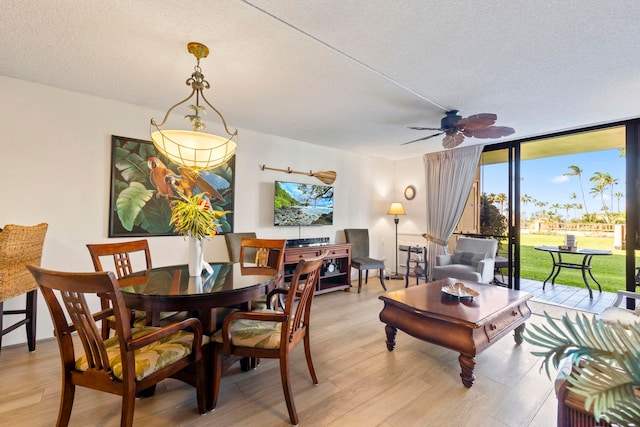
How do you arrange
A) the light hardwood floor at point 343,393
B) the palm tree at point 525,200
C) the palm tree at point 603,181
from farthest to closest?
the palm tree at point 525,200 < the palm tree at point 603,181 < the light hardwood floor at point 343,393

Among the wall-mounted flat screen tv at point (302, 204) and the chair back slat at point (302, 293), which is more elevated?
the wall-mounted flat screen tv at point (302, 204)

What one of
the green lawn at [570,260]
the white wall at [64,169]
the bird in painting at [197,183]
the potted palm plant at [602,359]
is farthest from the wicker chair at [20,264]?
the green lawn at [570,260]

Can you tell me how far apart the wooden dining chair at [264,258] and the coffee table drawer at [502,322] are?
1.69m

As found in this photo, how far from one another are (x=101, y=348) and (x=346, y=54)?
2331mm

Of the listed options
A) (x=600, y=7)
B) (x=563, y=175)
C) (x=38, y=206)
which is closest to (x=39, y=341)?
(x=38, y=206)

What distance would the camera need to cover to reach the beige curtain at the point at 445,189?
183 inches

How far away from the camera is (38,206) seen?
2631mm

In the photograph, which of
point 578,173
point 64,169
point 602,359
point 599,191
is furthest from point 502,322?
point 64,169

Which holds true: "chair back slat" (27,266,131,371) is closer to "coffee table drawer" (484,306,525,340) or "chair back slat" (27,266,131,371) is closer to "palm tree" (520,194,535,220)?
"coffee table drawer" (484,306,525,340)

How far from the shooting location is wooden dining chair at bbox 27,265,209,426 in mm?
1222

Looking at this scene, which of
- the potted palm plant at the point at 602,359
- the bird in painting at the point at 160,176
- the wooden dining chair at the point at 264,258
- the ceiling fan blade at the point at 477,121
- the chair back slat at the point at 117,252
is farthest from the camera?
the bird in painting at the point at 160,176

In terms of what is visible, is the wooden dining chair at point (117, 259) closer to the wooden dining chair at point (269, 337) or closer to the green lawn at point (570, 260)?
the wooden dining chair at point (269, 337)

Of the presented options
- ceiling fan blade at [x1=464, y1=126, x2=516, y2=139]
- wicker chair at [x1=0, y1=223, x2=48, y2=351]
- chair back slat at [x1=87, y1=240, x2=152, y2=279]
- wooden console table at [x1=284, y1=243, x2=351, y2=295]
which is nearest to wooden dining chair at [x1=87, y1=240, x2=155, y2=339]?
chair back slat at [x1=87, y1=240, x2=152, y2=279]

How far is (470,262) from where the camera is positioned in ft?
13.7
